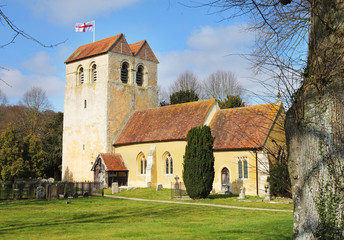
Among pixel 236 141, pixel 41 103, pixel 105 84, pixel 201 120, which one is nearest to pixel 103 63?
pixel 105 84

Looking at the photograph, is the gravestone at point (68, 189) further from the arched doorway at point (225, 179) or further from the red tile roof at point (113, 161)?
the arched doorway at point (225, 179)

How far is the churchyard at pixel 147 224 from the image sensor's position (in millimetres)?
10531

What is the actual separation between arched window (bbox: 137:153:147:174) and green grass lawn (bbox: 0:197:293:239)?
1370cm

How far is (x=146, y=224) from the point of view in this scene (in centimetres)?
1298

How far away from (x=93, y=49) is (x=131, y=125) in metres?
9.39

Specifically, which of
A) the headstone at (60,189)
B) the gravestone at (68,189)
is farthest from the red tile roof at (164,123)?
the headstone at (60,189)

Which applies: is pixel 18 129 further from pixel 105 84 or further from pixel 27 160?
pixel 105 84

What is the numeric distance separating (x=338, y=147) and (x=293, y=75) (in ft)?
4.51

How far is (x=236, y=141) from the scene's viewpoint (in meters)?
26.6

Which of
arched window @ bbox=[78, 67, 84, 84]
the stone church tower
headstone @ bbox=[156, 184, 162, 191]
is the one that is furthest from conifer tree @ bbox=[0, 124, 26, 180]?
headstone @ bbox=[156, 184, 162, 191]

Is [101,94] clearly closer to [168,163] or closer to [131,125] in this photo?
[131,125]

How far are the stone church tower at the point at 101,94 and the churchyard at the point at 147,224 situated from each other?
15.7 metres

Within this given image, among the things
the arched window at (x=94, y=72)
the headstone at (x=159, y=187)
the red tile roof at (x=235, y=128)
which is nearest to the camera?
the red tile roof at (x=235, y=128)

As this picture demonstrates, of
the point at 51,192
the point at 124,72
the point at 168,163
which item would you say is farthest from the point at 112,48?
the point at 51,192
